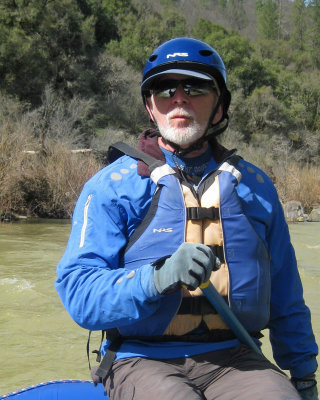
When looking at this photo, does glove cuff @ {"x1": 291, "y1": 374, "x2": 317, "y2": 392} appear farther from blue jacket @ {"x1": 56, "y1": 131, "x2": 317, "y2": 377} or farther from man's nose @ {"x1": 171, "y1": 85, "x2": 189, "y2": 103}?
man's nose @ {"x1": 171, "y1": 85, "x2": 189, "y2": 103}

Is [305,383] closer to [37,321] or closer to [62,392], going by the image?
[62,392]

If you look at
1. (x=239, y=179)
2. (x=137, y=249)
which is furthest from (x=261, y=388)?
(x=239, y=179)

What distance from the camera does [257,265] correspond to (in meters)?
1.84

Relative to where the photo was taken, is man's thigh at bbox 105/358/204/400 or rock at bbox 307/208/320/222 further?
rock at bbox 307/208/320/222

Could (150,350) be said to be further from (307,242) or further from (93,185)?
(307,242)

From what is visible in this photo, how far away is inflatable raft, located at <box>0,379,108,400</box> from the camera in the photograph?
1.98 m

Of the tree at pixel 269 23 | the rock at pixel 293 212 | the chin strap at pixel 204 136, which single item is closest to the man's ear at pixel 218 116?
the chin strap at pixel 204 136

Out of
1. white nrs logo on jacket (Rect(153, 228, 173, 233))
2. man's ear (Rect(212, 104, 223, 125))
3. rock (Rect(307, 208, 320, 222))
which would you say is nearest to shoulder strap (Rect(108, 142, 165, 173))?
white nrs logo on jacket (Rect(153, 228, 173, 233))

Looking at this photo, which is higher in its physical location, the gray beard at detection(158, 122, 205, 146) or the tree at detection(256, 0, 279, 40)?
the tree at detection(256, 0, 279, 40)

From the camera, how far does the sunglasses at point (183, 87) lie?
2049mm

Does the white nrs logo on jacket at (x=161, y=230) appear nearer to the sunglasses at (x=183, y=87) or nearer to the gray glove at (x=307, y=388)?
the sunglasses at (x=183, y=87)

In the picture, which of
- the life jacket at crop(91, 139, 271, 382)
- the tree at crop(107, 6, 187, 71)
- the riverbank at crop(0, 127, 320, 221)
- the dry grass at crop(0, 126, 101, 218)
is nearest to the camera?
the life jacket at crop(91, 139, 271, 382)

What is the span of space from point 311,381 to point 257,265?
467mm

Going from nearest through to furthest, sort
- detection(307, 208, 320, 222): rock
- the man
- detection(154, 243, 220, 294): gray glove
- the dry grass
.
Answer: detection(154, 243, 220, 294): gray glove
the man
the dry grass
detection(307, 208, 320, 222): rock
